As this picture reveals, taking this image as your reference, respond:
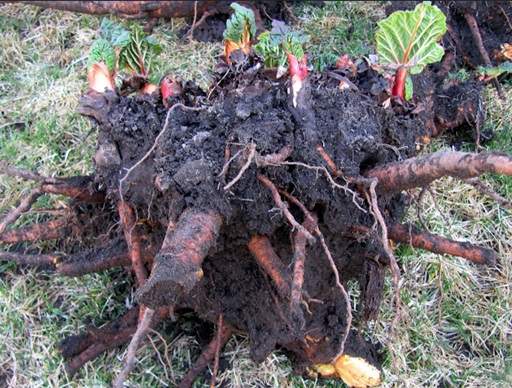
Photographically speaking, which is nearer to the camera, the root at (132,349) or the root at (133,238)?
the root at (132,349)

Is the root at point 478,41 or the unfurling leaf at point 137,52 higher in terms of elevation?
the unfurling leaf at point 137,52

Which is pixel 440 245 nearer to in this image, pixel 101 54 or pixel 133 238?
pixel 133 238

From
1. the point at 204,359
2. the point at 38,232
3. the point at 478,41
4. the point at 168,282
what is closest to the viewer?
the point at 168,282

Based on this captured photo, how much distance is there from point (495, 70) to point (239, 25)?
1.44 m

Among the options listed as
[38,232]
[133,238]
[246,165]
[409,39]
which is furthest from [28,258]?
[409,39]

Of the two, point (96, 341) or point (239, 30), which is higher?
point (239, 30)

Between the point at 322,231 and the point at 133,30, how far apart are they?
0.99 meters

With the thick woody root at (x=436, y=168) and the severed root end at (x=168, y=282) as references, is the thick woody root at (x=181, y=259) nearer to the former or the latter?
the severed root end at (x=168, y=282)

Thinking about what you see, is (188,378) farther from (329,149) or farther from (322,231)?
(329,149)

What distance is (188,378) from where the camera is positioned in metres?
2.22

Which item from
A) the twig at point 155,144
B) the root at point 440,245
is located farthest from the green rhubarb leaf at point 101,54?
the root at point 440,245

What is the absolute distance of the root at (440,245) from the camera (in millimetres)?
1920

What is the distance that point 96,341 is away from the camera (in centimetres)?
232

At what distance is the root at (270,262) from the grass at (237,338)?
0.56 m
